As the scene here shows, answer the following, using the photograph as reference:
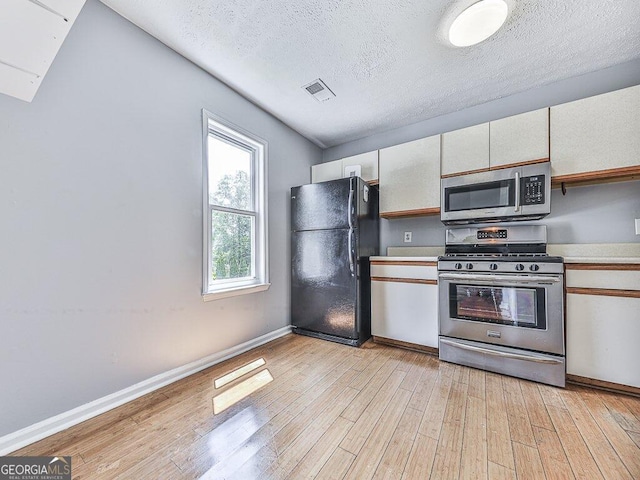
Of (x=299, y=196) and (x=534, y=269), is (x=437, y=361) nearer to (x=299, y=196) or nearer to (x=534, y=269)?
(x=534, y=269)

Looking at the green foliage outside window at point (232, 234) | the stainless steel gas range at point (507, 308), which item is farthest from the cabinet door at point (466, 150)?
the green foliage outside window at point (232, 234)

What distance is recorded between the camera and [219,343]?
229 centimetres

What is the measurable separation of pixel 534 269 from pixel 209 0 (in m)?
2.89

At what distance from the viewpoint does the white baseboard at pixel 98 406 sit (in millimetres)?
1297

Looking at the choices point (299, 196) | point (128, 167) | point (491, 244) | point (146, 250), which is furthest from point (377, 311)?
point (128, 167)

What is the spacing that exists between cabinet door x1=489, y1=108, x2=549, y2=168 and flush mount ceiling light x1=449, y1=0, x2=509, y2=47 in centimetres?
82

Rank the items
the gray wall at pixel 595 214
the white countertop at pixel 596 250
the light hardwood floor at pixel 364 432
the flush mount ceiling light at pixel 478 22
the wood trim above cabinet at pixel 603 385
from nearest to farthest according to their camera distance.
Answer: the light hardwood floor at pixel 364 432
the flush mount ceiling light at pixel 478 22
the wood trim above cabinet at pixel 603 385
the white countertop at pixel 596 250
the gray wall at pixel 595 214

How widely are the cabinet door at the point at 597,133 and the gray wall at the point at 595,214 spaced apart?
35cm

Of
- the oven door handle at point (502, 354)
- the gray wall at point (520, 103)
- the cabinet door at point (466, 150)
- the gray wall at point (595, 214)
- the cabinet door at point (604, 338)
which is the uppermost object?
the gray wall at point (520, 103)

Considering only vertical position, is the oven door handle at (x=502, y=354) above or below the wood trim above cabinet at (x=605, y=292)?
below

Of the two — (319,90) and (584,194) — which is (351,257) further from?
(584,194)

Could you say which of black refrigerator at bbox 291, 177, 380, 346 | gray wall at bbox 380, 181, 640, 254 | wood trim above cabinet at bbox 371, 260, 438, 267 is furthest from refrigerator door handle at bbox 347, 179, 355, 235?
gray wall at bbox 380, 181, 640, 254

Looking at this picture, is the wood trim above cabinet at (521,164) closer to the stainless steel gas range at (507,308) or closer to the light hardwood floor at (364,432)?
the stainless steel gas range at (507,308)

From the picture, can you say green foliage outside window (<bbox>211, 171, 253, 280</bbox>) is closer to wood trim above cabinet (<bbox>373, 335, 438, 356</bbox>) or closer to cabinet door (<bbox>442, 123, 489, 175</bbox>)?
wood trim above cabinet (<bbox>373, 335, 438, 356</bbox>)
